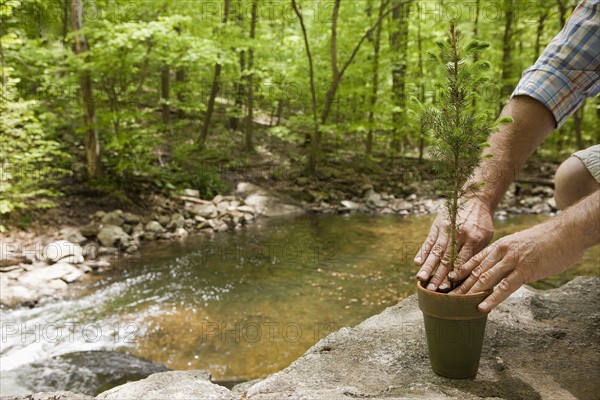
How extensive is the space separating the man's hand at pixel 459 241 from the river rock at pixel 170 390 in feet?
3.37

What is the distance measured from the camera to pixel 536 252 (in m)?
1.54

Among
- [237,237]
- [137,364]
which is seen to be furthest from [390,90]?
[137,364]

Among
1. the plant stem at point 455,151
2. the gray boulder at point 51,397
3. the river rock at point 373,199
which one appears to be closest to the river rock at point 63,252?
the gray boulder at point 51,397

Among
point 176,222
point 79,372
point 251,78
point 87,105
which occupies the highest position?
point 251,78

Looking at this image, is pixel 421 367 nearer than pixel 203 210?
Yes

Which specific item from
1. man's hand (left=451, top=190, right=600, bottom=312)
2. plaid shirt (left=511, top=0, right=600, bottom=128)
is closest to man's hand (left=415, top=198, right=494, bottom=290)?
man's hand (left=451, top=190, right=600, bottom=312)

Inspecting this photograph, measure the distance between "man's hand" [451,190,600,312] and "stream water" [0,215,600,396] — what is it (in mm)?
2596

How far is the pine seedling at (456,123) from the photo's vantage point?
1679mm

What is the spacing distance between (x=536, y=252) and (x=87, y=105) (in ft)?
29.2

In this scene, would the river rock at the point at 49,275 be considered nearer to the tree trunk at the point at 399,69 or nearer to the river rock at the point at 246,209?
the river rock at the point at 246,209

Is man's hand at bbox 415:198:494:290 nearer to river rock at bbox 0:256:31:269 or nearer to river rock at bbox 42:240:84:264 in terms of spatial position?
river rock at bbox 42:240:84:264

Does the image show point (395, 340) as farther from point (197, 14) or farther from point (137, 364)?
point (197, 14)

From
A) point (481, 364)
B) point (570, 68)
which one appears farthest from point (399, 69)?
point (481, 364)

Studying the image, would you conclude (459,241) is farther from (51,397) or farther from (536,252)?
(51,397)
